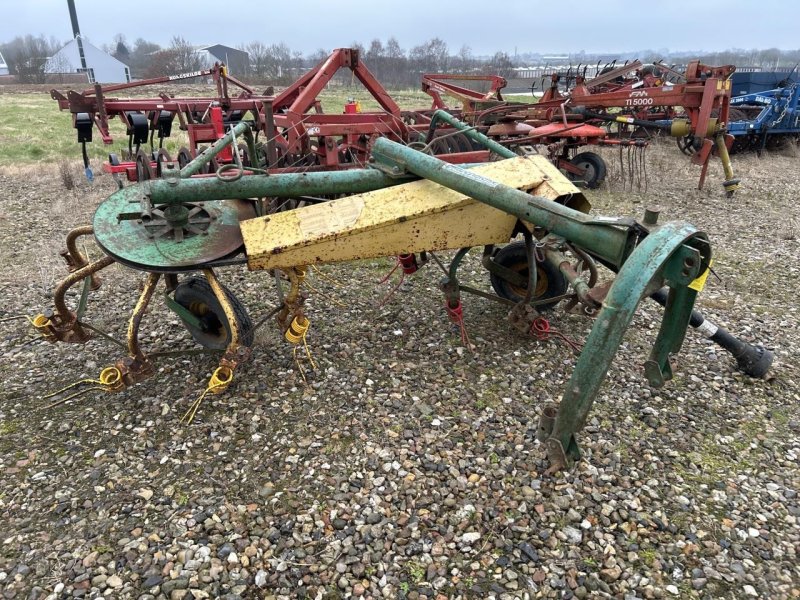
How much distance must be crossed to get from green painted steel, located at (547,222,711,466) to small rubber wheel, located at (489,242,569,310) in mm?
1846

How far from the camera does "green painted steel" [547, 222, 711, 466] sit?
2.16 meters

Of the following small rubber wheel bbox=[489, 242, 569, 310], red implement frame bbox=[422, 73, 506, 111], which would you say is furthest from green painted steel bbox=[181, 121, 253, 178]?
red implement frame bbox=[422, 73, 506, 111]

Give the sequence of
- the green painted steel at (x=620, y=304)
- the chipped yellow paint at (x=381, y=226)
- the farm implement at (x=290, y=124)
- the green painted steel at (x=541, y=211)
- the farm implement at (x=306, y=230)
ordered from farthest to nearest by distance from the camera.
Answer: the farm implement at (x=290, y=124) < the chipped yellow paint at (x=381, y=226) < the farm implement at (x=306, y=230) < the green painted steel at (x=541, y=211) < the green painted steel at (x=620, y=304)

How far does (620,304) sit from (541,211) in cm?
78

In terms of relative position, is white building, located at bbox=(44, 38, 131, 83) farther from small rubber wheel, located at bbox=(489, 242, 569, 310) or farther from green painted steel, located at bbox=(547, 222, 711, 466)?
green painted steel, located at bbox=(547, 222, 711, 466)

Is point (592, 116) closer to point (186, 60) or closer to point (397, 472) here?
point (397, 472)

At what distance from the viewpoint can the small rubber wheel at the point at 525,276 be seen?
4219 millimetres

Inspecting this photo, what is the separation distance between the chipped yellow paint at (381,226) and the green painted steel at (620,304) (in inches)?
48.5

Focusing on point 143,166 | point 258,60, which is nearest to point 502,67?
point 258,60

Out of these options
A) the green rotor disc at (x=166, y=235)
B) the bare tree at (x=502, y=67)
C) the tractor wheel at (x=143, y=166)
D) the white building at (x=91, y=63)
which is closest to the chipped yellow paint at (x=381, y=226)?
the green rotor disc at (x=166, y=235)

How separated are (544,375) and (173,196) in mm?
2633

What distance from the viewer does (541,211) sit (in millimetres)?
2766

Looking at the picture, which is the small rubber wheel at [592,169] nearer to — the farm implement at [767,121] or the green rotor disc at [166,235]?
the farm implement at [767,121]

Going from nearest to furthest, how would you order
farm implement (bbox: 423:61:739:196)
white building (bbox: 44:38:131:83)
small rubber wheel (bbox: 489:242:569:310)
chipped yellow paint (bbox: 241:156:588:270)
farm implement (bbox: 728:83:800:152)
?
chipped yellow paint (bbox: 241:156:588:270) → small rubber wheel (bbox: 489:242:569:310) → farm implement (bbox: 423:61:739:196) → farm implement (bbox: 728:83:800:152) → white building (bbox: 44:38:131:83)
